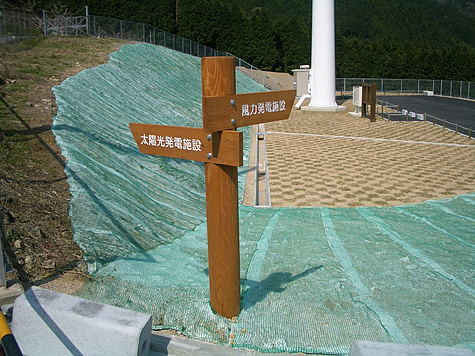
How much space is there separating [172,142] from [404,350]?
96.0 inches

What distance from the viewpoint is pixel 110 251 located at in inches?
213

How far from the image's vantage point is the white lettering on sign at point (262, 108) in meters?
4.09

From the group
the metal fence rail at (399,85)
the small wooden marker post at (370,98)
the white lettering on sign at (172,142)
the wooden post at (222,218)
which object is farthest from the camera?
the metal fence rail at (399,85)

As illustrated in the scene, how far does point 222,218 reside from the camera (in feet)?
13.5

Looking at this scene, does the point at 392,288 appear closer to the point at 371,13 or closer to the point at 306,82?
the point at 306,82

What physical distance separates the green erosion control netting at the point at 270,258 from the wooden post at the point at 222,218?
0.69ft

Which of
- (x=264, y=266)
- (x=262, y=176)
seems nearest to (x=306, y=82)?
(x=262, y=176)

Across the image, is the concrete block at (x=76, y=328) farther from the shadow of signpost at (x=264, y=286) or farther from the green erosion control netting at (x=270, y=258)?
the shadow of signpost at (x=264, y=286)

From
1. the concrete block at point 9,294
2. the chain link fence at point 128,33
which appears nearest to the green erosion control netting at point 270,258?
the concrete block at point 9,294

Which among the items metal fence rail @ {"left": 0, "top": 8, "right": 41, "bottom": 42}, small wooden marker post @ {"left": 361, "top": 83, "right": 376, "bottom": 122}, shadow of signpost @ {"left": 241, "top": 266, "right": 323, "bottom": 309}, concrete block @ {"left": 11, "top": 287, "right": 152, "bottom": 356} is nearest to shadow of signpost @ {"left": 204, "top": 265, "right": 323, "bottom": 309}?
shadow of signpost @ {"left": 241, "top": 266, "right": 323, "bottom": 309}

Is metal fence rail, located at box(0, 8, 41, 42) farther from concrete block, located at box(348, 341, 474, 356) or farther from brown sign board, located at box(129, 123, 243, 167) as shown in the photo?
concrete block, located at box(348, 341, 474, 356)

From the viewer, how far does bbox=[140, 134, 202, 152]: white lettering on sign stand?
4.04m

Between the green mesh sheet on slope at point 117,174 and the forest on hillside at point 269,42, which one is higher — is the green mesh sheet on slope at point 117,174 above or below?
below

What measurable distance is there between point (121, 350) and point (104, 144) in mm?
5436
